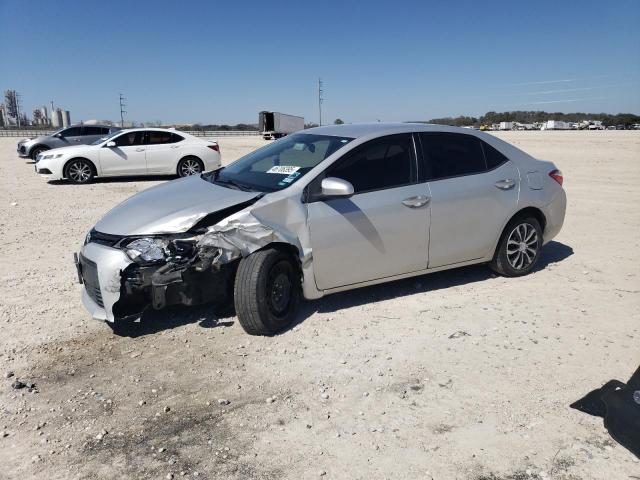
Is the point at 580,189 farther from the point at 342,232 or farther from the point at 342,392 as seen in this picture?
the point at 342,392

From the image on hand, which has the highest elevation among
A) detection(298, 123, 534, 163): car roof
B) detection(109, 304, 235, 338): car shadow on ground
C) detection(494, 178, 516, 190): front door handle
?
detection(298, 123, 534, 163): car roof

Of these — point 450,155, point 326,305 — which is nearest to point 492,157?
point 450,155

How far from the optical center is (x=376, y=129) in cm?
512

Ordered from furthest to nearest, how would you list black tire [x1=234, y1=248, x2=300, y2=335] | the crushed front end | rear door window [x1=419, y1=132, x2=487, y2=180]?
rear door window [x1=419, y1=132, x2=487, y2=180]
black tire [x1=234, y1=248, x2=300, y2=335]
the crushed front end

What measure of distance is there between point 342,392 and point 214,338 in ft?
4.44

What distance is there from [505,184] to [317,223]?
2.33m

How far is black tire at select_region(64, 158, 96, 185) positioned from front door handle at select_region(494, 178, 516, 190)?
12010mm

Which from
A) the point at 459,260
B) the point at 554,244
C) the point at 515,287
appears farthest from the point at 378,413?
the point at 554,244

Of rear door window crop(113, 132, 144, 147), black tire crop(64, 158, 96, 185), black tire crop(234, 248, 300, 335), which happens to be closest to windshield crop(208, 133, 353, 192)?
black tire crop(234, 248, 300, 335)

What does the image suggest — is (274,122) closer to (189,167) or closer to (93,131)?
(93,131)

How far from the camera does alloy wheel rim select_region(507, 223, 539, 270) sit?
18.9 feet

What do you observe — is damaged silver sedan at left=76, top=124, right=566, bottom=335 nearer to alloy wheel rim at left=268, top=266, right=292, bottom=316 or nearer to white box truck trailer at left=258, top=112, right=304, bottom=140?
alloy wheel rim at left=268, top=266, right=292, bottom=316

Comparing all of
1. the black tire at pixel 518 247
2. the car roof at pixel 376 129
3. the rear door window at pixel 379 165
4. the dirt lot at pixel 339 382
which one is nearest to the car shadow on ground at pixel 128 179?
the dirt lot at pixel 339 382

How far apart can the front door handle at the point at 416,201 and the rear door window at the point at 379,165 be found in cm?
16
